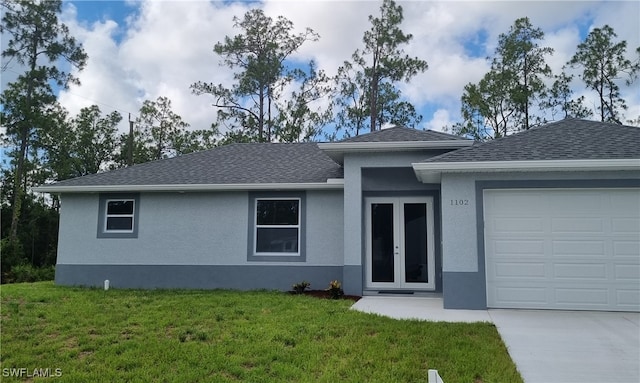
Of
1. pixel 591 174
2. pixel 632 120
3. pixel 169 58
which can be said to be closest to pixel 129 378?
pixel 591 174

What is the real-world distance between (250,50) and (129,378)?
27.4 meters

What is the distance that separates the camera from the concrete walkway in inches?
203

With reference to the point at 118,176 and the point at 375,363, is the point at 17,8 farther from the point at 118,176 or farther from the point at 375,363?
the point at 375,363

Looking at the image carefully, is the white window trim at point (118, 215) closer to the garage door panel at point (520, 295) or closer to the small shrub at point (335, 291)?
the small shrub at point (335, 291)

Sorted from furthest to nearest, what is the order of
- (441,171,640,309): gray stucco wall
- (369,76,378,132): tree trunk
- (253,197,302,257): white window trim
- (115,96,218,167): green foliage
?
(115,96,218,167): green foliage → (369,76,378,132): tree trunk → (253,197,302,257): white window trim → (441,171,640,309): gray stucco wall

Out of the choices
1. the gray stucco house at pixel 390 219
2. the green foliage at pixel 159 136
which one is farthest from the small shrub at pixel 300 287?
the green foliage at pixel 159 136

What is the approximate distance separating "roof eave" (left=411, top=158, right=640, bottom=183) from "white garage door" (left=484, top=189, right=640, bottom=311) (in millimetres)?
530

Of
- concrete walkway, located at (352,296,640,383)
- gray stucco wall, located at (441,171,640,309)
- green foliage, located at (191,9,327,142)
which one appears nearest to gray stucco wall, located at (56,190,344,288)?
concrete walkway, located at (352,296,640,383)

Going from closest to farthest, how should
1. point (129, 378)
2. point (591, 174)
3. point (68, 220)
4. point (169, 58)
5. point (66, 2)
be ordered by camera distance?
point (129, 378) < point (591, 174) < point (68, 220) < point (169, 58) < point (66, 2)

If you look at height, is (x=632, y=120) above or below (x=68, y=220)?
above

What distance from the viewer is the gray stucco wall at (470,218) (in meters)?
8.70

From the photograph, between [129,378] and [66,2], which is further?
[66,2]

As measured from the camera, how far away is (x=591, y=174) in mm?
8641

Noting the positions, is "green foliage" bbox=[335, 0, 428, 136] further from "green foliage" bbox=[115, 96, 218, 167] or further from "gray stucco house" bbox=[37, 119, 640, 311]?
"gray stucco house" bbox=[37, 119, 640, 311]
